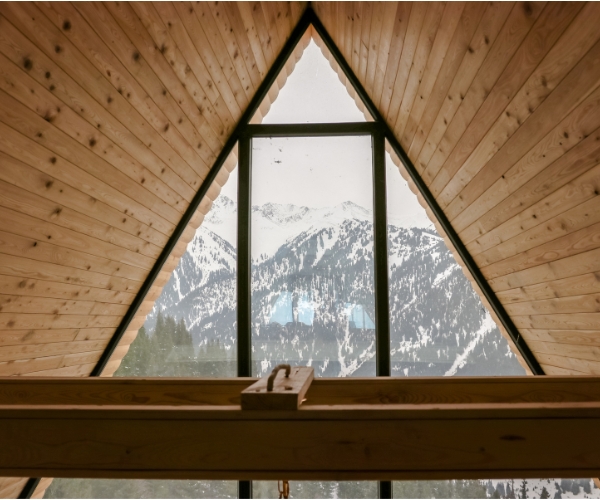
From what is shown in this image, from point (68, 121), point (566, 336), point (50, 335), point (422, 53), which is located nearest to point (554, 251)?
point (566, 336)

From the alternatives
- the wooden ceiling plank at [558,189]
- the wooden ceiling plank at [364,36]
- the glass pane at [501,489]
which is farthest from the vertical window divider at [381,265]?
the wooden ceiling plank at [558,189]

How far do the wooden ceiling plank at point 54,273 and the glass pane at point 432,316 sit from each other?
189 centimetres

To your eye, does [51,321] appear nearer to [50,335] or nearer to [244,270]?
[50,335]

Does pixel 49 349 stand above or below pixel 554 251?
below

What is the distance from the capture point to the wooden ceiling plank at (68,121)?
1481 mm

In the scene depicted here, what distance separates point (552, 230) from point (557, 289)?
41 cm

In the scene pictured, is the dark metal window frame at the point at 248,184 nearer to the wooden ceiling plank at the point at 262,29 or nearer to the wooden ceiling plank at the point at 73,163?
the wooden ceiling plank at the point at 262,29

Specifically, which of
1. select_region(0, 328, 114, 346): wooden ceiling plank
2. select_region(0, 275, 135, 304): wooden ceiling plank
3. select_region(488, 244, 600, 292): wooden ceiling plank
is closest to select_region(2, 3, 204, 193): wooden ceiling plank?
select_region(0, 275, 135, 304): wooden ceiling plank

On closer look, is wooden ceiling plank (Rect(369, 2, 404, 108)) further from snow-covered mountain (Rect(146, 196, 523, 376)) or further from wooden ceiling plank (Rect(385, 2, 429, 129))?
snow-covered mountain (Rect(146, 196, 523, 376))

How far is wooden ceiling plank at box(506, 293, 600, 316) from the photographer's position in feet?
6.72

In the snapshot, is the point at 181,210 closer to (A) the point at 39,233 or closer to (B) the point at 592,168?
(A) the point at 39,233

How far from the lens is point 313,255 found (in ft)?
11.0

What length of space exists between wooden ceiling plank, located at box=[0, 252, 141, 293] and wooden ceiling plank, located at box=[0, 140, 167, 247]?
0.80 ft

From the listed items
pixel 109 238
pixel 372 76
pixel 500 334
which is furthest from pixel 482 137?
pixel 109 238
